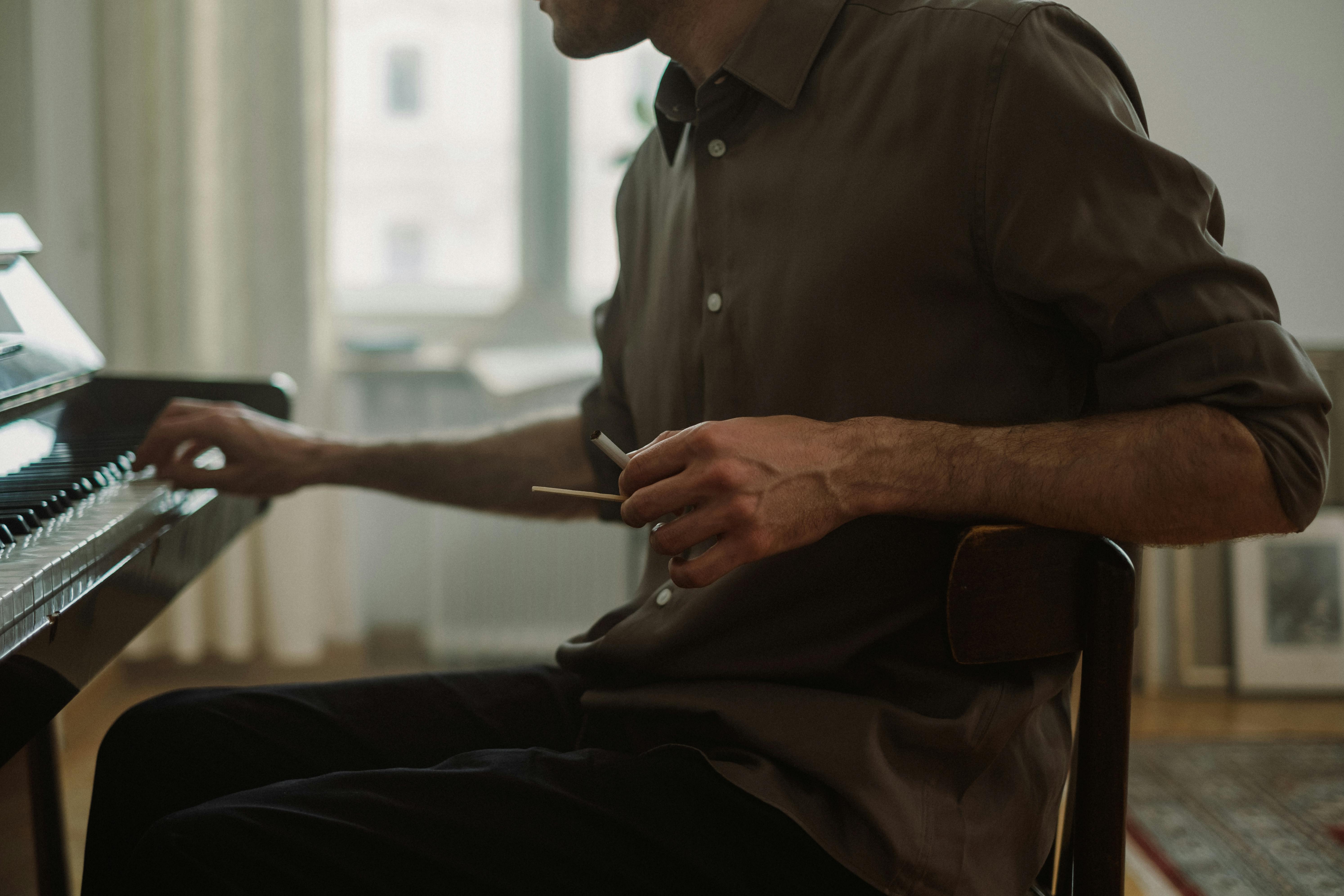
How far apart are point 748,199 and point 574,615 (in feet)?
6.73

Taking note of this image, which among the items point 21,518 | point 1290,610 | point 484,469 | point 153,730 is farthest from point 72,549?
point 1290,610

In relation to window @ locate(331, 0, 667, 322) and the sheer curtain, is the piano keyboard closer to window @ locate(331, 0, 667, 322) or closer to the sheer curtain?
the sheer curtain

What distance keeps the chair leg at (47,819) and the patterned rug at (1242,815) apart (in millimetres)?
1734

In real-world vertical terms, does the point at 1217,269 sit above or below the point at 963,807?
above

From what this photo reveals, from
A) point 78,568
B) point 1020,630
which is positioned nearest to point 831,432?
point 1020,630

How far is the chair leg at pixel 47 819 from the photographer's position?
143 cm

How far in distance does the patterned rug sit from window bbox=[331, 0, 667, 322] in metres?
1.84

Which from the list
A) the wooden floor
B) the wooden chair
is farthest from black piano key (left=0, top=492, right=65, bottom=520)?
the wooden floor

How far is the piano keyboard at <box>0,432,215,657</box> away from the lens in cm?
73

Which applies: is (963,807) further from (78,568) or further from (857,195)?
(78,568)

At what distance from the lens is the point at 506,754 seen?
2.67 ft

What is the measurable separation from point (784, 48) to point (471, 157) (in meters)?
2.17

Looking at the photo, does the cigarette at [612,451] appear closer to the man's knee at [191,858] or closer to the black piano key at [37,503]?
the man's knee at [191,858]

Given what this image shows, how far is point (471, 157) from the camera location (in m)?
2.92
